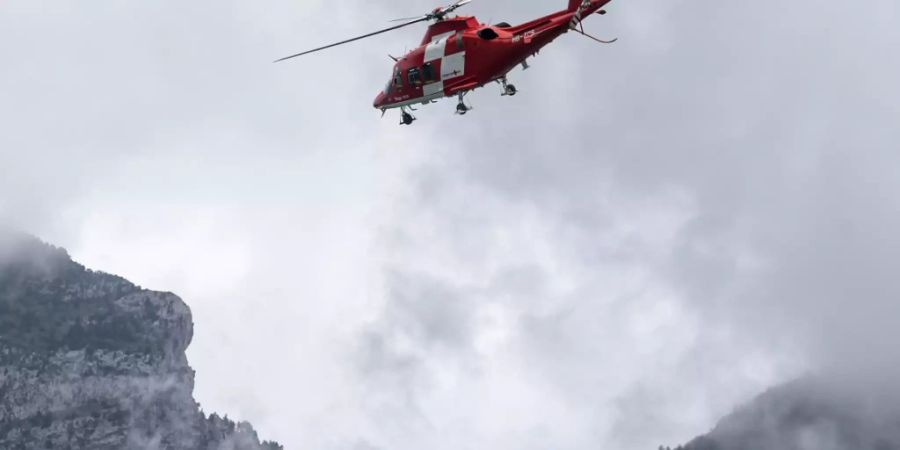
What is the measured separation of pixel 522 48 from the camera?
633ft

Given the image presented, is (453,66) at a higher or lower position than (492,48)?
higher

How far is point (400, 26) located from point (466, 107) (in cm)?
1387

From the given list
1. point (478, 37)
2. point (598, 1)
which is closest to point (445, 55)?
point (478, 37)

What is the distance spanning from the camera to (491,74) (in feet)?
630

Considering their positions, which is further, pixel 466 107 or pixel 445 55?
pixel 445 55

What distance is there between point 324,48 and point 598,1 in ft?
112

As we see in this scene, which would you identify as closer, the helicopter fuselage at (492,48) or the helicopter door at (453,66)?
the helicopter fuselage at (492,48)

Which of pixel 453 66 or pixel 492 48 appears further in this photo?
pixel 453 66

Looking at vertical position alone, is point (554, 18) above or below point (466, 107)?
above

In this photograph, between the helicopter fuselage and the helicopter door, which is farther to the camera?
the helicopter door

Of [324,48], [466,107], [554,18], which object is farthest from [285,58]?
[554,18]

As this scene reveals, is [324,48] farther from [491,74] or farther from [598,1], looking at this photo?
[598,1]

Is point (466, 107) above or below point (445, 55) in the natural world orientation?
below

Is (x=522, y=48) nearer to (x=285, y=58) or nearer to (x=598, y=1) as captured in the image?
(x=598, y=1)
